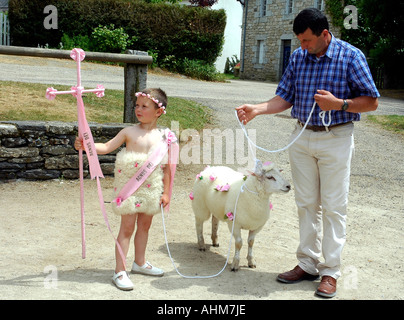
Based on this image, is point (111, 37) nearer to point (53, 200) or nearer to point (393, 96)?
point (393, 96)

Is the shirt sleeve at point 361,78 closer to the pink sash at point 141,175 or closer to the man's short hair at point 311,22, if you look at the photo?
the man's short hair at point 311,22

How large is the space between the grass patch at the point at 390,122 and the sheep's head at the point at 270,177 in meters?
9.18

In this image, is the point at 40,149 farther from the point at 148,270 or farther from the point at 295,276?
the point at 295,276

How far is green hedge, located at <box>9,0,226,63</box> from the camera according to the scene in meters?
21.3

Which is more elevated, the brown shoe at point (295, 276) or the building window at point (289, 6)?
the building window at point (289, 6)

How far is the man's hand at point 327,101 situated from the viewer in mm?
3951

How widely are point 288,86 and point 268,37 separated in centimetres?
2832

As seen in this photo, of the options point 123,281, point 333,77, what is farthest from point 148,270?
point 333,77

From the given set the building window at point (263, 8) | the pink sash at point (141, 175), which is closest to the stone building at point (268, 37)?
the building window at point (263, 8)

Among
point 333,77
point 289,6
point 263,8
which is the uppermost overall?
point 263,8

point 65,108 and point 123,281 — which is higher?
point 65,108

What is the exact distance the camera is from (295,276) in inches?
177

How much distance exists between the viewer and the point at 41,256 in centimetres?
478

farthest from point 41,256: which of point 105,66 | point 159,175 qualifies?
point 105,66
